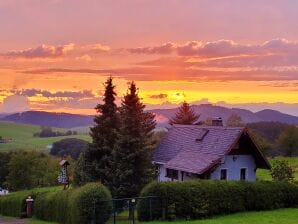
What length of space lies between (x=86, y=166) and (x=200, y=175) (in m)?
9.43

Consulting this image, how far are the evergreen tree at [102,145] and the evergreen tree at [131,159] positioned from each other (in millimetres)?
1213

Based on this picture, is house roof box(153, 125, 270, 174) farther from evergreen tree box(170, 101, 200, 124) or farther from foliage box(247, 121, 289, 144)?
foliage box(247, 121, 289, 144)

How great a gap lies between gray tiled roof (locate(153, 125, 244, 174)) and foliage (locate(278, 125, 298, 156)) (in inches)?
2187

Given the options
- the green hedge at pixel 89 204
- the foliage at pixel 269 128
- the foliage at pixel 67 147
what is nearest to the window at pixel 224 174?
the green hedge at pixel 89 204

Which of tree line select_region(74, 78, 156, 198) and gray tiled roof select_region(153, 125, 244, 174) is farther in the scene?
gray tiled roof select_region(153, 125, 244, 174)

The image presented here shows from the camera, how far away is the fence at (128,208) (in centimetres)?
3142

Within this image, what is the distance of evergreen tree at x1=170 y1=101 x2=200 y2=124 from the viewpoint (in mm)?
87062

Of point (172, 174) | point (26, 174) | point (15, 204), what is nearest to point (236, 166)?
point (172, 174)

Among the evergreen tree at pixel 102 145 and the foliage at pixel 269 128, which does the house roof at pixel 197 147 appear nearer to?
the evergreen tree at pixel 102 145

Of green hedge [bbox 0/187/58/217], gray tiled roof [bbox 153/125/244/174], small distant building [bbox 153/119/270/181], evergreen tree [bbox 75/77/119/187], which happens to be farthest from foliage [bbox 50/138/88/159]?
evergreen tree [bbox 75/77/119/187]

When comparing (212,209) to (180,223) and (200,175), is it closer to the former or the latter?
(180,223)

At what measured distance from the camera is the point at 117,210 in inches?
1270

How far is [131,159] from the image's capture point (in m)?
43.0

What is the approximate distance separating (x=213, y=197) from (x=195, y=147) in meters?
14.6
